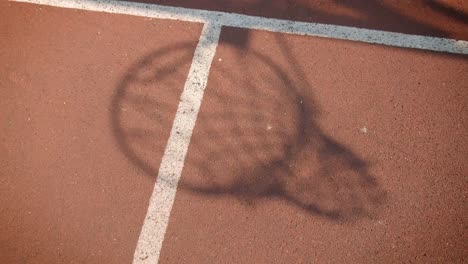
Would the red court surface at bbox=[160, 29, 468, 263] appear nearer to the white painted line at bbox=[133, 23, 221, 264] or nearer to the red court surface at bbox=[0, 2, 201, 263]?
the white painted line at bbox=[133, 23, 221, 264]

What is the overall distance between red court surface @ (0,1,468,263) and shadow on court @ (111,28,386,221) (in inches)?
0.5

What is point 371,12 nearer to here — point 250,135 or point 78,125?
point 250,135

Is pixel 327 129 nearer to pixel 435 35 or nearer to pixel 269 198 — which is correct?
pixel 269 198

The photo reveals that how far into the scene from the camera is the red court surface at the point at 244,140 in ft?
9.10

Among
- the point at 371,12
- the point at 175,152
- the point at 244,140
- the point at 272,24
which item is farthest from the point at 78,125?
the point at 371,12

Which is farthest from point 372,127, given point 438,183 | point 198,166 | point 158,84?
point 158,84

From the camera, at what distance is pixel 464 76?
329cm

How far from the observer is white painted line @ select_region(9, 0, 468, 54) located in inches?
136

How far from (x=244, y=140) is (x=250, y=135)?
0.27ft

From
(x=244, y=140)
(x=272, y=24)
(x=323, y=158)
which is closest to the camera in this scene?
(x=323, y=158)

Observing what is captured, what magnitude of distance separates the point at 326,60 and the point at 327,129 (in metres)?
0.81

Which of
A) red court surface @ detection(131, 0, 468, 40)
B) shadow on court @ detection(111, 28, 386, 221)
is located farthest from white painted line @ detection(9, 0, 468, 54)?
shadow on court @ detection(111, 28, 386, 221)

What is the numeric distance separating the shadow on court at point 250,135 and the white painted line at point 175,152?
0.07 m

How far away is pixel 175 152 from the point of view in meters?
3.11
